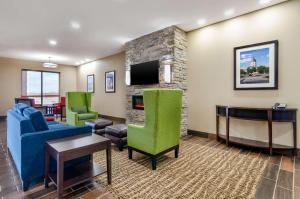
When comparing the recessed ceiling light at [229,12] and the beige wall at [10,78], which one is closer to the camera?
the recessed ceiling light at [229,12]

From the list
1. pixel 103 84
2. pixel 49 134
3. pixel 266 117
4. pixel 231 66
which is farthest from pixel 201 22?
pixel 103 84

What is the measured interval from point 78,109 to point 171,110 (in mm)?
3871

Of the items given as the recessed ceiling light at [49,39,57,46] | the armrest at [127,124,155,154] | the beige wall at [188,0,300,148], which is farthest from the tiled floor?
the recessed ceiling light at [49,39,57,46]

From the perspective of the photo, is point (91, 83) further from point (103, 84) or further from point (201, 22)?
point (201, 22)

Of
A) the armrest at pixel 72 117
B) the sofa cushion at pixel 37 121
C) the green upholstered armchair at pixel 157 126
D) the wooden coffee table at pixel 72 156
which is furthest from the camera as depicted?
the armrest at pixel 72 117

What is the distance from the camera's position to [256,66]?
11.6ft

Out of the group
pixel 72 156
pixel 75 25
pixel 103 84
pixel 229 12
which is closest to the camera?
pixel 72 156

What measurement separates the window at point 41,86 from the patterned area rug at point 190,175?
7655mm

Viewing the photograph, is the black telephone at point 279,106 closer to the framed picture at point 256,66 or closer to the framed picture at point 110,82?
the framed picture at point 256,66

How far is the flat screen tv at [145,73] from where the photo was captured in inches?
187

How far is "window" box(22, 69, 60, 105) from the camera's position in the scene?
844 centimetres

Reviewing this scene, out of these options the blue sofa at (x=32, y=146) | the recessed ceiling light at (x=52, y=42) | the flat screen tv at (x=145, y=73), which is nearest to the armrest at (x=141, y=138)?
the blue sofa at (x=32, y=146)

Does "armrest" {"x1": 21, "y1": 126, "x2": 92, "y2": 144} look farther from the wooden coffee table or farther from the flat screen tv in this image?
the flat screen tv

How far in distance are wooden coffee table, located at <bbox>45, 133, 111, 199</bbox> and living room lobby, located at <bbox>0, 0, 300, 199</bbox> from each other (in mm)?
12
